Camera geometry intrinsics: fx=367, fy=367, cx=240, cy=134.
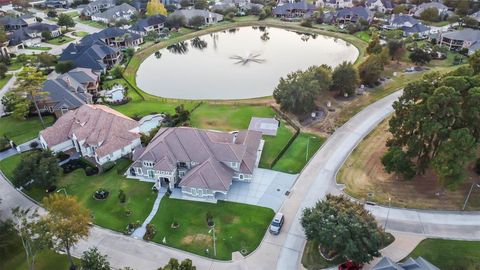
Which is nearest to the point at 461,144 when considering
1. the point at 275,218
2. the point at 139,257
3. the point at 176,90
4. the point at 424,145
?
the point at 424,145

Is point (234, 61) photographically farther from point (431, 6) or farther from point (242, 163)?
point (431, 6)

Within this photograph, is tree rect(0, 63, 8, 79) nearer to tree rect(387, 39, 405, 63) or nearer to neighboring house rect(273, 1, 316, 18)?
neighboring house rect(273, 1, 316, 18)

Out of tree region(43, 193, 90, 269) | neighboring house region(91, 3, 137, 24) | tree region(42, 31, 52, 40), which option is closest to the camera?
tree region(43, 193, 90, 269)

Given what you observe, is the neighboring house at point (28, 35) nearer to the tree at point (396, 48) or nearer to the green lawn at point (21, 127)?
the green lawn at point (21, 127)

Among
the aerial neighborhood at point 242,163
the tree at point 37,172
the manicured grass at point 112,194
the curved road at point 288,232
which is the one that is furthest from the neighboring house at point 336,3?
the tree at point 37,172

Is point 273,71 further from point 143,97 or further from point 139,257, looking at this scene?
point 139,257

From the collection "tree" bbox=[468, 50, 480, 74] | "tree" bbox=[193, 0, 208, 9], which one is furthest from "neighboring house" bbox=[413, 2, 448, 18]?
"tree" bbox=[193, 0, 208, 9]
